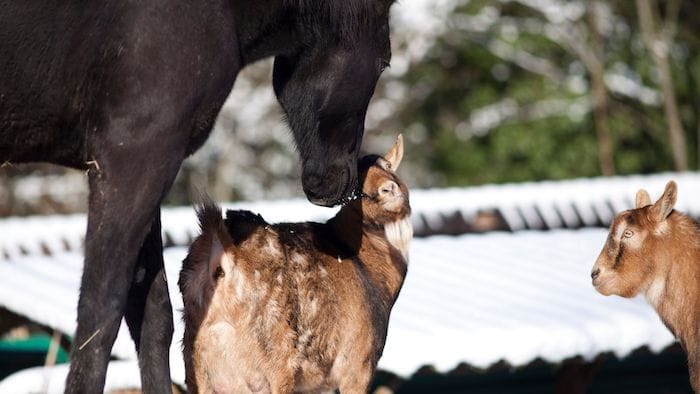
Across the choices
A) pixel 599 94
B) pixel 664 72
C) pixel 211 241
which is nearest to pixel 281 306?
pixel 211 241

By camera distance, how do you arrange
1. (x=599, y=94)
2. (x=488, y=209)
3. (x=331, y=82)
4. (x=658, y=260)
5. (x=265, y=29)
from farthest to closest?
1. (x=599, y=94)
2. (x=488, y=209)
3. (x=658, y=260)
4. (x=331, y=82)
5. (x=265, y=29)

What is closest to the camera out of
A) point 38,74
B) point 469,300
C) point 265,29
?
point 38,74

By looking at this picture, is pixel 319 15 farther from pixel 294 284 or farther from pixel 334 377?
pixel 334 377

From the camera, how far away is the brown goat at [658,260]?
20.6 feet

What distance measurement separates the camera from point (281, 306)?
17.3 feet

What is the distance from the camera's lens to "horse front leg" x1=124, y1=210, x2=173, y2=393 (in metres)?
4.75

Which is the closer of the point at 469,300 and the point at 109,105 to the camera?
the point at 109,105

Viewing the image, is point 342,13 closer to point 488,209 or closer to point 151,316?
point 151,316

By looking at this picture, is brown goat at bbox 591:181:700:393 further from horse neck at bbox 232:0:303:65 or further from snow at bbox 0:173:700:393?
horse neck at bbox 232:0:303:65

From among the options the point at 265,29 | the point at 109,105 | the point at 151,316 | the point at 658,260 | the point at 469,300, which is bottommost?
the point at 151,316

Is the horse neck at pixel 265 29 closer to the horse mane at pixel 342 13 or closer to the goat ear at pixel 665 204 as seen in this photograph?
the horse mane at pixel 342 13

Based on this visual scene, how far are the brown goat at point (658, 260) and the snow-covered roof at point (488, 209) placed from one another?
8029 millimetres

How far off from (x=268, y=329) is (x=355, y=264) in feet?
2.23

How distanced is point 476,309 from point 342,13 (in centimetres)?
436
